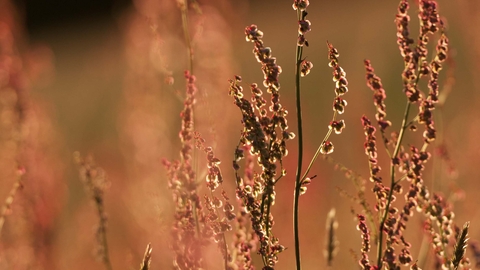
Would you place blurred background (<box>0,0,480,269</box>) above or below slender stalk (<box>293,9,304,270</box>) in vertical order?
above

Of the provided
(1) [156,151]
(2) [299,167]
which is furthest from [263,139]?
(1) [156,151]

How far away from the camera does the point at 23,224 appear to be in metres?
2.94

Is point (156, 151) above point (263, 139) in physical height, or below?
above

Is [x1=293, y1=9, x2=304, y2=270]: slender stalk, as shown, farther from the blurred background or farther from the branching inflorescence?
the blurred background

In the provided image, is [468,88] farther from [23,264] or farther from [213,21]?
[23,264]

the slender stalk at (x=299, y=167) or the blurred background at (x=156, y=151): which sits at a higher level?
the blurred background at (x=156, y=151)

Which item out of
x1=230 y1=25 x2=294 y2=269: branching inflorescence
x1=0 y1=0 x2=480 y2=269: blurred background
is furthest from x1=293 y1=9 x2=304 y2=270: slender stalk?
x1=0 y1=0 x2=480 y2=269: blurred background

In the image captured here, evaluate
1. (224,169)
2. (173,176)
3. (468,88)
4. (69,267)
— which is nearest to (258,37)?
(173,176)

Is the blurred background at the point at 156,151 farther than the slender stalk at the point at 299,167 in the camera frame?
Yes

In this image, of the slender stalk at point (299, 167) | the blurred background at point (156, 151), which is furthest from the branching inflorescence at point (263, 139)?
the blurred background at point (156, 151)

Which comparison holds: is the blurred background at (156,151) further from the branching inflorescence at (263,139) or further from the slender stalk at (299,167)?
the slender stalk at (299,167)

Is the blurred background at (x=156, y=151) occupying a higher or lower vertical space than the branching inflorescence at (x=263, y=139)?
higher

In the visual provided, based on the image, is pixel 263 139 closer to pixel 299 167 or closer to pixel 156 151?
pixel 299 167

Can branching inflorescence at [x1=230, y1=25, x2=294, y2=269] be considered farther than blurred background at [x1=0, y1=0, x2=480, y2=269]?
No
